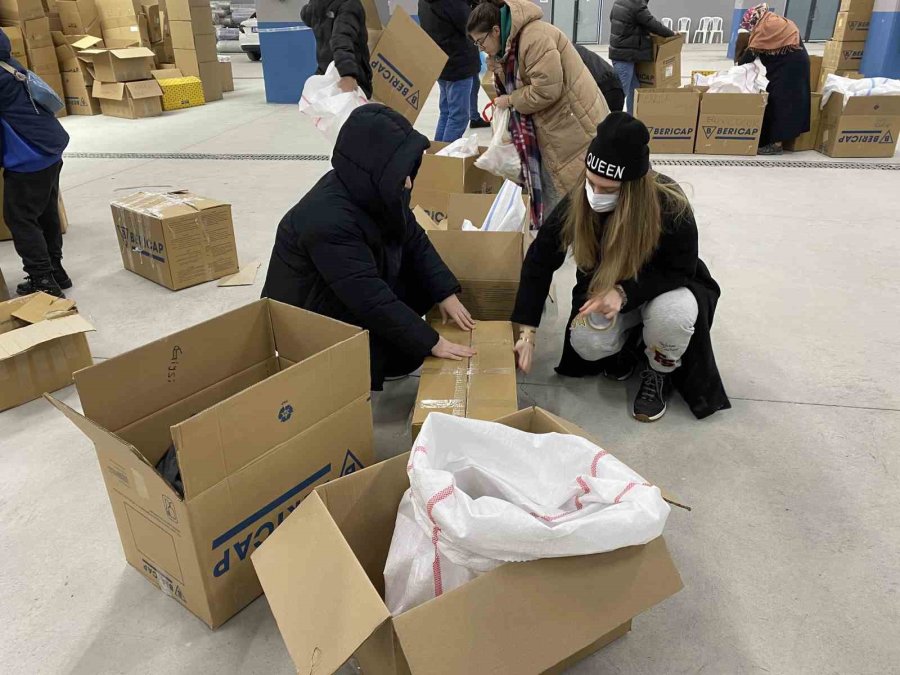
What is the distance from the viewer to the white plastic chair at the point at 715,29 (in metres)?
14.5

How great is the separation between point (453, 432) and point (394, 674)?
16.3 inches

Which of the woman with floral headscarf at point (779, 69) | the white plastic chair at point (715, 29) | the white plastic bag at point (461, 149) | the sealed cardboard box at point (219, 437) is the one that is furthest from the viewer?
the white plastic chair at point (715, 29)

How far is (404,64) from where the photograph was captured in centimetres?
358

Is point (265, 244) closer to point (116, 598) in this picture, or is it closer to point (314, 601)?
point (116, 598)

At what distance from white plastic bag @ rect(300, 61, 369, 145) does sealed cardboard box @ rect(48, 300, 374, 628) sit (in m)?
2.10

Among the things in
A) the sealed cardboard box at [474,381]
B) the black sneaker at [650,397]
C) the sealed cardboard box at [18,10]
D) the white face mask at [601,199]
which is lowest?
the black sneaker at [650,397]

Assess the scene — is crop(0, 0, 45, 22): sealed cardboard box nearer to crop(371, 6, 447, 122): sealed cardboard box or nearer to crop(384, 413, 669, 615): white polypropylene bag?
crop(371, 6, 447, 122): sealed cardboard box

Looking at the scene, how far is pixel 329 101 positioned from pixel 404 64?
1.51 ft

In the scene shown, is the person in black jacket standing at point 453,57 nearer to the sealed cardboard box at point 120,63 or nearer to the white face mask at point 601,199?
the white face mask at point 601,199

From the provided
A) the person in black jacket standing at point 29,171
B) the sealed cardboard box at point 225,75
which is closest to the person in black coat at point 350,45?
the person in black jacket standing at point 29,171

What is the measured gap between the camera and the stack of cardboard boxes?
310 inches

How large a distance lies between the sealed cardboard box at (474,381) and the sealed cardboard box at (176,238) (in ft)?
4.94

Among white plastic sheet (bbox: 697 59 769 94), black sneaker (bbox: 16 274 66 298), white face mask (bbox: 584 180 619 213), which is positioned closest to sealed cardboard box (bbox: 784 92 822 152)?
white plastic sheet (bbox: 697 59 769 94)

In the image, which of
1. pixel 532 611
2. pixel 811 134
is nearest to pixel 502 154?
pixel 532 611
